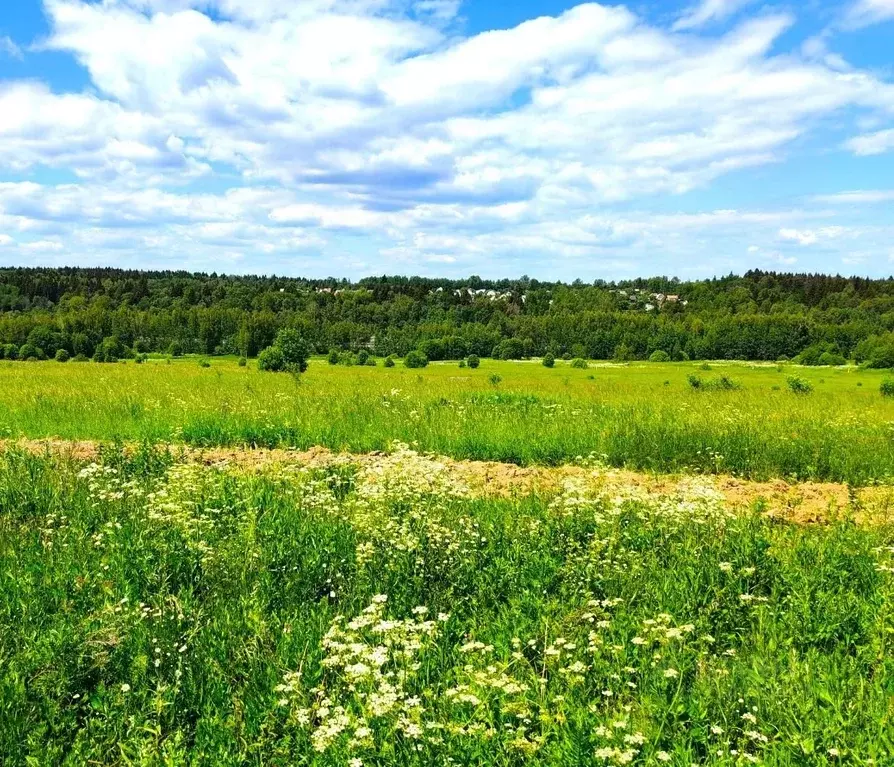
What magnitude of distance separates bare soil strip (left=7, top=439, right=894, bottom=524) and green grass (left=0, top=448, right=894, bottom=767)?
1508 mm

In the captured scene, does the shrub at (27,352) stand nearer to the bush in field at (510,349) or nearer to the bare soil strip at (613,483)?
the bush in field at (510,349)

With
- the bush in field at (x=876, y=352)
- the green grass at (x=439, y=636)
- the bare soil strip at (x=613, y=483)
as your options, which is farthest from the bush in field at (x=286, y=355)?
the bush in field at (x=876, y=352)

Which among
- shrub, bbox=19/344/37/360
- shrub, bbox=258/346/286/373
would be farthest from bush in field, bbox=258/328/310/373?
shrub, bbox=19/344/37/360

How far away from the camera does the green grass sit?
383cm

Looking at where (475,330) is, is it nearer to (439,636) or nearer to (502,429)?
(502,429)

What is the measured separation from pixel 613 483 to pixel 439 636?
6.28m

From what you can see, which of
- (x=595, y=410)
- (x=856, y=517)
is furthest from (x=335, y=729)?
(x=595, y=410)

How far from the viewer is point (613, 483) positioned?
10.6 metres

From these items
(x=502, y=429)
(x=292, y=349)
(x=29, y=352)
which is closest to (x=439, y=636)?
(x=502, y=429)

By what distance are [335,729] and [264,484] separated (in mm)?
6064

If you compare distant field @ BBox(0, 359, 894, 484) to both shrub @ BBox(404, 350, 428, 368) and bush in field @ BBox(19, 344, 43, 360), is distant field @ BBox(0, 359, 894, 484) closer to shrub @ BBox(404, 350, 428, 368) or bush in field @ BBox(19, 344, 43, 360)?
shrub @ BBox(404, 350, 428, 368)

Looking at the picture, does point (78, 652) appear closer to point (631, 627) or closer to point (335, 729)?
point (335, 729)

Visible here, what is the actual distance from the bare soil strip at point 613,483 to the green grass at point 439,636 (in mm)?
1508

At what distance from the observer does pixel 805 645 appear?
5.01 meters
